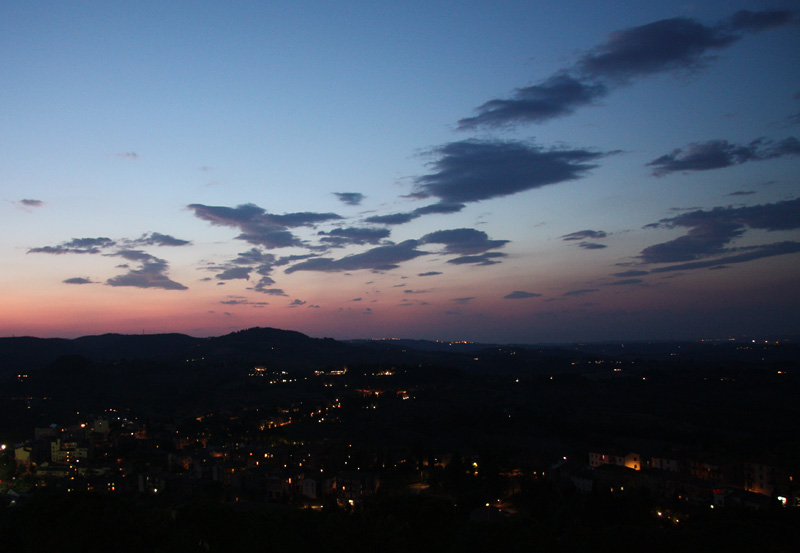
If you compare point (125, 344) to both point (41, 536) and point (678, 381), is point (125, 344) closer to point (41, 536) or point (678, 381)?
point (678, 381)

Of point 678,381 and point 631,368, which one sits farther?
point 631,368

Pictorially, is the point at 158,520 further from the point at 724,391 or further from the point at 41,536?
the point at 724,391

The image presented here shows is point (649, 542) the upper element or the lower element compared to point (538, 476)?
upper

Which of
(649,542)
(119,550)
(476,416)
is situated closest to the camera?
(649,542)

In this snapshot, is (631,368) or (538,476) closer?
(538,476)

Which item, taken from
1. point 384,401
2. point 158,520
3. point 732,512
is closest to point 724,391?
point 384,401

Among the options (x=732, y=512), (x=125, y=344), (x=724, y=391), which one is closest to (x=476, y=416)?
(x=724, y=391)

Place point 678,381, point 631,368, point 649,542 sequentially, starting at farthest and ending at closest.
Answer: point 631,368, point 678,381, point 649,542

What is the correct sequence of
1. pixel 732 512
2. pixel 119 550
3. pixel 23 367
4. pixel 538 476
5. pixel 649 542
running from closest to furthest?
pixel 649 542 → pixel 119 550 → pixel 732 512 → pixel 538 476 → pixel 23 367

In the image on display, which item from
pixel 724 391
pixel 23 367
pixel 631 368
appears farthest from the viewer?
pixel 23 367
